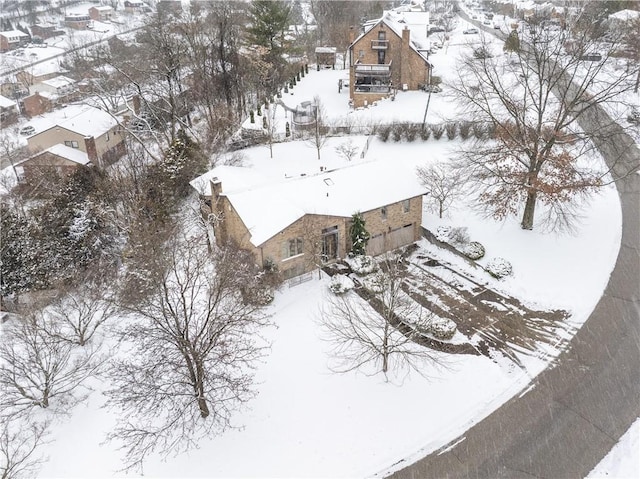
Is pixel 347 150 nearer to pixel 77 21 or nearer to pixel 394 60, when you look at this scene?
pixel 394 60

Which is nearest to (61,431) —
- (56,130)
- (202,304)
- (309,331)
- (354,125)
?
(202,304)

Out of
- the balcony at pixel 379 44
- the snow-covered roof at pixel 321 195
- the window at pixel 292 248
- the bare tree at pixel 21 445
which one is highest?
the balcony at pixel 379 44

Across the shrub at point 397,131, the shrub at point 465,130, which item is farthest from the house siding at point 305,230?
the shrub at point 465,130

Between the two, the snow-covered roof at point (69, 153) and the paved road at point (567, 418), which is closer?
the paved road at point (567, 418)

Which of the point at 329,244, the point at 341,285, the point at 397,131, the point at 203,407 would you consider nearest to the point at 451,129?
the point at 397,131

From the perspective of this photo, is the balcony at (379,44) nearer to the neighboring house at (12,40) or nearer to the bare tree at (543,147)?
the bare tree at (543,147)

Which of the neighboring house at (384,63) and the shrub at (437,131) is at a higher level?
the neighboring house at (384,63)

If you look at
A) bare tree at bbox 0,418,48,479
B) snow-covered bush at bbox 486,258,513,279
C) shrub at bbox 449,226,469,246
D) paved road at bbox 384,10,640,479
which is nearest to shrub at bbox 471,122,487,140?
shrub at bbox 449,226,469,246
